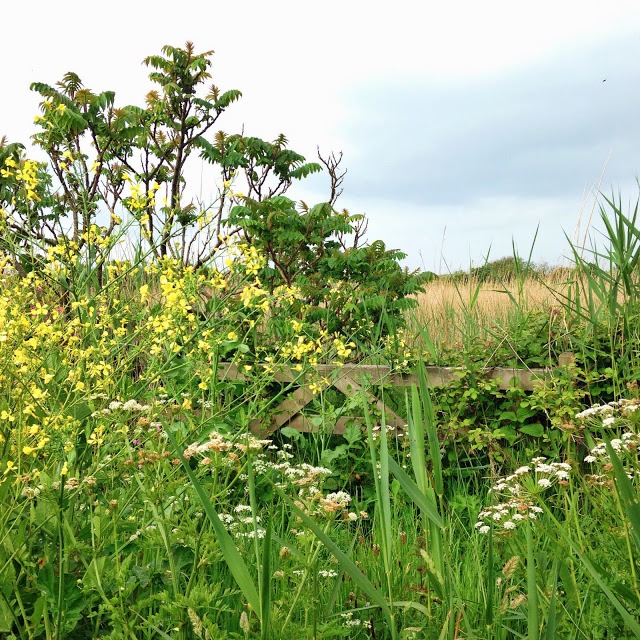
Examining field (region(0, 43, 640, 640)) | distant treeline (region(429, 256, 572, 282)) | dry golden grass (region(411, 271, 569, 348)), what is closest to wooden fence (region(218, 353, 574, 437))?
field (region(0, 43, 640, 640))

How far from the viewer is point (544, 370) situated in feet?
13.2

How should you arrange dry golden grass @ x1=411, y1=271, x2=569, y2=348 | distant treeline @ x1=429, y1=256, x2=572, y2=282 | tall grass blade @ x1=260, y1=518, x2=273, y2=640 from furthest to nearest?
dry golden grass @ x1=411, y1=271, x2=569, y2=348
distant treeline @ x1=429, y1=256, x2=572, y2=282
tall grass blade @ x1=260, y1=518, x2=273, y2=640

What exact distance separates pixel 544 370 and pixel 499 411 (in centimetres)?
37

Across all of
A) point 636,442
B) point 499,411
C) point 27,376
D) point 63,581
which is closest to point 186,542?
point 63,581

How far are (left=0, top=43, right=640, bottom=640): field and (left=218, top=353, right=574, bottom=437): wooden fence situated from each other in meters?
0.05

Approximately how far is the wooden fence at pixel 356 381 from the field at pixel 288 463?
1.9 inches

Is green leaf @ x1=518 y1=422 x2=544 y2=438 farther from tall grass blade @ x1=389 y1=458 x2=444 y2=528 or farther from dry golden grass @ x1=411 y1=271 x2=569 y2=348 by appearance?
tall grass blade @ x1=389 y1=458 x2=444 y2=528

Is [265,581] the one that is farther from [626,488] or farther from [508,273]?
[508,273]

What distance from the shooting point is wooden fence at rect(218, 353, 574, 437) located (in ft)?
13.0

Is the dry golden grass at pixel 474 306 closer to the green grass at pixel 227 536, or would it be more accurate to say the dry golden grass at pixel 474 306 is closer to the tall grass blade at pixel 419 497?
the green grass at pixel 227 536

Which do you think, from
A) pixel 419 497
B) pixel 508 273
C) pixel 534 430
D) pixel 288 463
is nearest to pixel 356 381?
pixel 534 430

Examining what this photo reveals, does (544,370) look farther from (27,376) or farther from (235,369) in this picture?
(27,376)

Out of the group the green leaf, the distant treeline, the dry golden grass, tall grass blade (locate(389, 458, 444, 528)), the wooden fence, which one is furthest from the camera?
the dry golden grass

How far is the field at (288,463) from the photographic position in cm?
151
